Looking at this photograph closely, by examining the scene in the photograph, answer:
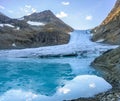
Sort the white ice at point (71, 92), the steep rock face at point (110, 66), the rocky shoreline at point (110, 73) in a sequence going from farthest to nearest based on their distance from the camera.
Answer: the steep rock face at point (110, 66) → the white ice at point (71, 92) → the rocky shoreline at point (110, 73)

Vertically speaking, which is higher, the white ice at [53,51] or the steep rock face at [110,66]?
the white ice at [53,51]

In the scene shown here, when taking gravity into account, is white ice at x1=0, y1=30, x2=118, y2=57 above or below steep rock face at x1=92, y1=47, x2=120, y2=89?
above

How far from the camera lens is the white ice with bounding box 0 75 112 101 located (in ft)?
77.6

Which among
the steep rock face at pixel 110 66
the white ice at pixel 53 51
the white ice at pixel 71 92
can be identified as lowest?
the white ice at pixel 71 92

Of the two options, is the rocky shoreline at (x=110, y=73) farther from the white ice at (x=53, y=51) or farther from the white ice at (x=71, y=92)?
the white ice at (x=53, y=51)

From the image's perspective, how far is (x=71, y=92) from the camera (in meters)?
25.2

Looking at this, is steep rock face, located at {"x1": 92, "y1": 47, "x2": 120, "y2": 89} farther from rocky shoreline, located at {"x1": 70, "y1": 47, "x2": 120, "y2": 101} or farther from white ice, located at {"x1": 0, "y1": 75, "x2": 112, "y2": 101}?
white ice, located at {"x1": 0, "y1": 75, "x2": 112, "y2": 101}

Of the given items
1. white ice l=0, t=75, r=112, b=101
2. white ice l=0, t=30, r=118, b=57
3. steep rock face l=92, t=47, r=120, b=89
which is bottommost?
white ice l=0, t=75, r=112, b=101

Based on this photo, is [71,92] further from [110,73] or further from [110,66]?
[110,66]

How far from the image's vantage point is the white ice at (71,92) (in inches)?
931

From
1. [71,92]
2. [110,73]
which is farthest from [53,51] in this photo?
[71,92]

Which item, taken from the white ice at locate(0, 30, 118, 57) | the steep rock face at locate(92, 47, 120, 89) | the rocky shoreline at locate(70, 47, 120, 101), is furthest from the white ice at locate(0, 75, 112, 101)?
the white ice at locate(0, 30, 118, 57)

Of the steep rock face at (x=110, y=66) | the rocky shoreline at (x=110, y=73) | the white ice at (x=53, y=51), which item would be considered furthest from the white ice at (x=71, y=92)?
the white ice at (x=53, y=51)

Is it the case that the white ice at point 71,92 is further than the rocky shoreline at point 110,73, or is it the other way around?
the white ice at point 71,92
